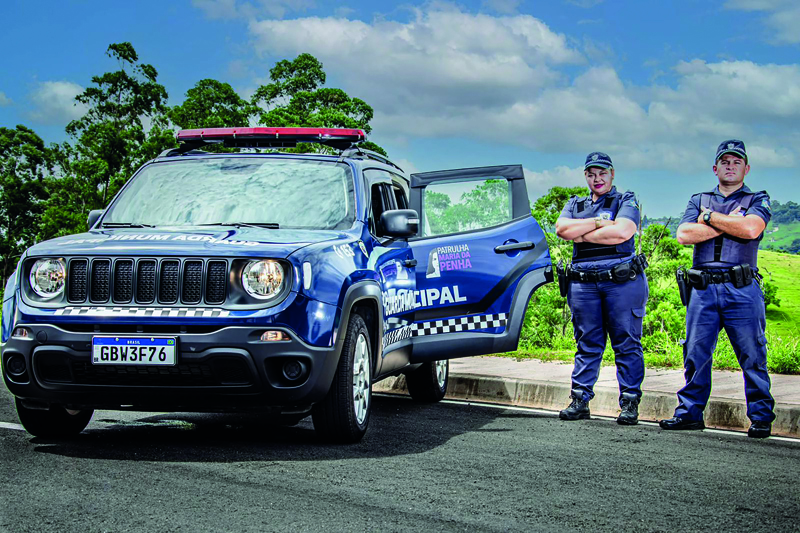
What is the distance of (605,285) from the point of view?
7.90 meters

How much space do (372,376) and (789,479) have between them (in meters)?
2.85

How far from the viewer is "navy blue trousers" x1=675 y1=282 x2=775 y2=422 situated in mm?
7184

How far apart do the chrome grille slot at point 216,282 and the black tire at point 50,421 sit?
1.33 meters

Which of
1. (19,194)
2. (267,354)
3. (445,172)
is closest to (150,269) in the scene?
(267,354)

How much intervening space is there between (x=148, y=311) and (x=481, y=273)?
3112mm

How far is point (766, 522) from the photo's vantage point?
15.0ft

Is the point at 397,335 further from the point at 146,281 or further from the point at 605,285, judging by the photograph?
the point at 146,281

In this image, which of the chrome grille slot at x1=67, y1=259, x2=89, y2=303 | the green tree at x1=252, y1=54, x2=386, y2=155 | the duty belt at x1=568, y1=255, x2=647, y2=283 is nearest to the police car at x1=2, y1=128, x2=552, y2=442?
the chrome grille slot at x1=67, y1=259, x2=89, y2=303

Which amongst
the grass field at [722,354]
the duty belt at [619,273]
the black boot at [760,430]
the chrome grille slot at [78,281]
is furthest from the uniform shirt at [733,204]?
the chrome grille slot at [78,281]

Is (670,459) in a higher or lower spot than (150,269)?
lower

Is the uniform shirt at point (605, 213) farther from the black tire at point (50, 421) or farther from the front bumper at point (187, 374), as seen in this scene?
the black tire at point (50, 421)

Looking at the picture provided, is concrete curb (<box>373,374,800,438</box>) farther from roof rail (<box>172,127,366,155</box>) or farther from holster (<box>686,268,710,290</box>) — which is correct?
roof rail (<box>172,127,366,155</box>)

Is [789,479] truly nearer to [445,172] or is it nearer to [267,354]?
[267,354]

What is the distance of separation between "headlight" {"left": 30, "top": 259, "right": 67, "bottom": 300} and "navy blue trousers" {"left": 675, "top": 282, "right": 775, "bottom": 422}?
15.0 ft
